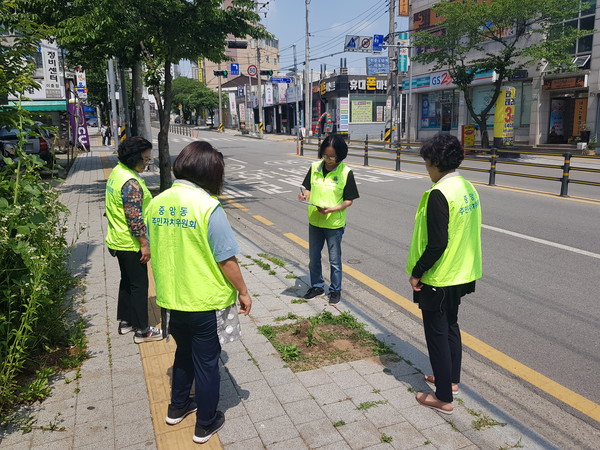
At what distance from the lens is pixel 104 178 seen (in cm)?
1627

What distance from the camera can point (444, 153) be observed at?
10.4 ft

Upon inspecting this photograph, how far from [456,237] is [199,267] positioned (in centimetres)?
162

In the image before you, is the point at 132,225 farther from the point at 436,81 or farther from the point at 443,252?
the point at 436,81

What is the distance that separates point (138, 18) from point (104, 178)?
7321mm

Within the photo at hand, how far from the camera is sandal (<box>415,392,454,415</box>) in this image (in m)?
3.27

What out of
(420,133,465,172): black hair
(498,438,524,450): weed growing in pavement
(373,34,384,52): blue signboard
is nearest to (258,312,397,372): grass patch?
(498,438,524,450): weed growing in pavement

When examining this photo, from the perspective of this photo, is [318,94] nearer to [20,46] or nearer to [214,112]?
[214,112]

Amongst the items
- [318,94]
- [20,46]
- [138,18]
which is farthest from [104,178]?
[318,94]

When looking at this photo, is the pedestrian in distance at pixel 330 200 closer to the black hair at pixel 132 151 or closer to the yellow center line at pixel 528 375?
the yellow center line at pixel 528 375

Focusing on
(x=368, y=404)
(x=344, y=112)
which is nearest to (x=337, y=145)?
(x=368, y=404)

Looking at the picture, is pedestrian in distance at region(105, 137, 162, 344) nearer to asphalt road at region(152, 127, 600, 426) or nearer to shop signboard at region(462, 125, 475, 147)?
asphalt road at region(152, 127, 600, 426)

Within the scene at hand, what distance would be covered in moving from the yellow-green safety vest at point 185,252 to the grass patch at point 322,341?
4.21 ft

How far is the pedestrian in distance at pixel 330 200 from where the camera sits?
5.03 metres

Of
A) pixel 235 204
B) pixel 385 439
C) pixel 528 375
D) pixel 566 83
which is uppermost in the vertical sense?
pixel 566 83
